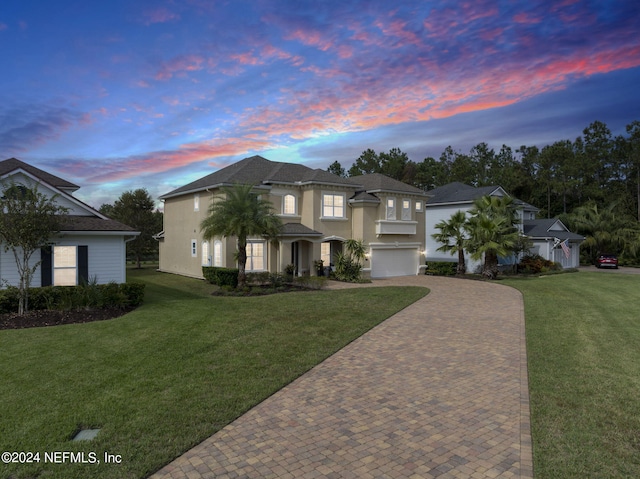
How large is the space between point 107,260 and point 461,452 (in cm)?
1594

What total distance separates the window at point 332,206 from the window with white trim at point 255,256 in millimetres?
4879

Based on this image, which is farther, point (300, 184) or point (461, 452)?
point (300, 184)

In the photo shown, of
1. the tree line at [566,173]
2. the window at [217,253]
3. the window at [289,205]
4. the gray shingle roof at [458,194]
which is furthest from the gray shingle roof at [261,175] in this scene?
the tree line at [566,173]

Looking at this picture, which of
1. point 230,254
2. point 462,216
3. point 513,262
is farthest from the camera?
point 513,262

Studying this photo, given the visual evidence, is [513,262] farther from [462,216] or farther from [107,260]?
[107,260]

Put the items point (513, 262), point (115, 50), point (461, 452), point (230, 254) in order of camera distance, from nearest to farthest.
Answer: point (461, 452)
point (115, 50)
point (230, 254)
point (513, 262)

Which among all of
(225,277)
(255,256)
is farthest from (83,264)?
(255,256)

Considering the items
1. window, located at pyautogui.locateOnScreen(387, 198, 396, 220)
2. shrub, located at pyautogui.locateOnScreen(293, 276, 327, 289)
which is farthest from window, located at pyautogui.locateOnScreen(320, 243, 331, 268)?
shrub, located at pyautogui.locateOnScreen(293, 276, 327, 289)

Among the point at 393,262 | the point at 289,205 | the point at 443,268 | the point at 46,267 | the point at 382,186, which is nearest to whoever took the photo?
the point at 46,267

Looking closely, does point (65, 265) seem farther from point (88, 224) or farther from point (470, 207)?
point (470, 207)

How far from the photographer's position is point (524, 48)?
16.6 m

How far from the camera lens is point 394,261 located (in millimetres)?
29078

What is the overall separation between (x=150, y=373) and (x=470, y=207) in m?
30.4

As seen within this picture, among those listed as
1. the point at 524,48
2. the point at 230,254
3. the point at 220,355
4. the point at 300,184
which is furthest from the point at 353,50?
the point at 220,355
